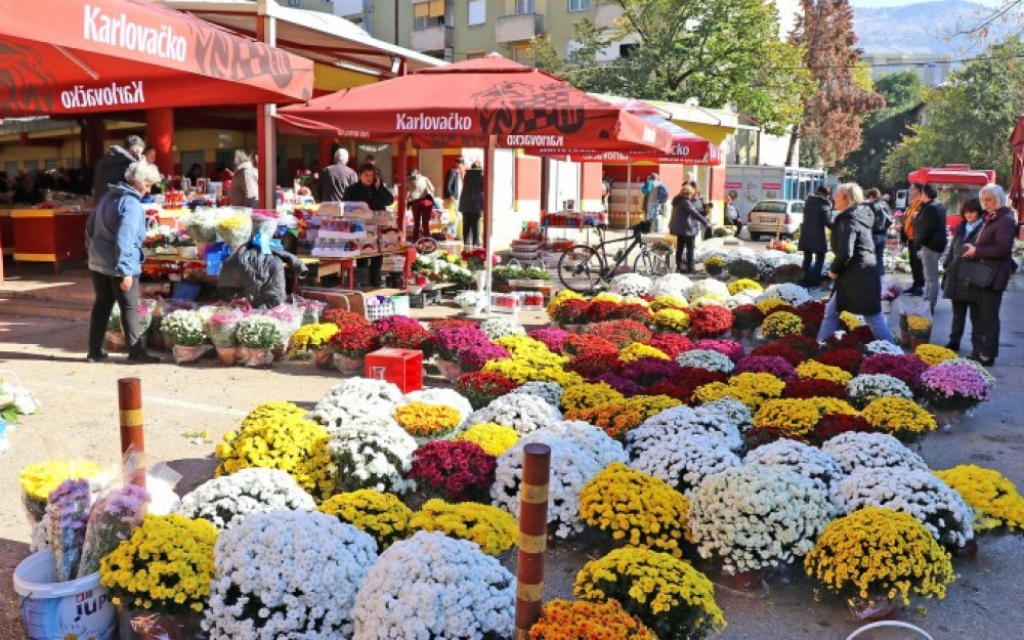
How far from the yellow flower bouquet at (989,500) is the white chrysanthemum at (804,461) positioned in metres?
0.61

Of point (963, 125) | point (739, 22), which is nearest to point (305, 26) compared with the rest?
point (739, 22)

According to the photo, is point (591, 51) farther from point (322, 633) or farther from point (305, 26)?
point (322, 633)

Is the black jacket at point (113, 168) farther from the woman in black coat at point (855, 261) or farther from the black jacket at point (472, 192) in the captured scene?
the black jacket at point (472, 192)

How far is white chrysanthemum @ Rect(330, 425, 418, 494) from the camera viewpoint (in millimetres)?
4875

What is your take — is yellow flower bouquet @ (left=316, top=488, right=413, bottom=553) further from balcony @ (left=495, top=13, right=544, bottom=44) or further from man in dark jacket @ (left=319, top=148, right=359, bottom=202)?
balcony @ (left=495, top=13, right=544, bottom=44)

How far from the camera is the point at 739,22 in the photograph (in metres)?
34.2

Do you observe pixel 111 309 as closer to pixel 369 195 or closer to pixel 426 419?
pixel 426 419

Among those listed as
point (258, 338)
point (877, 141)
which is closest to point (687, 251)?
point (258, 338)

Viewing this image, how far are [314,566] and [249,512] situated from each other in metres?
0.83

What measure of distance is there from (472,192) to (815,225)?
20.7ft

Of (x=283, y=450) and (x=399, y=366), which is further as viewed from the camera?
(x=399, y=366)

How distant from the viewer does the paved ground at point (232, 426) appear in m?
4.01

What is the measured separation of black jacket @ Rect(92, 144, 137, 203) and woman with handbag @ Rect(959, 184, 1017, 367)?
28.1 feet

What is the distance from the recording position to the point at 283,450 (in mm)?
4984
